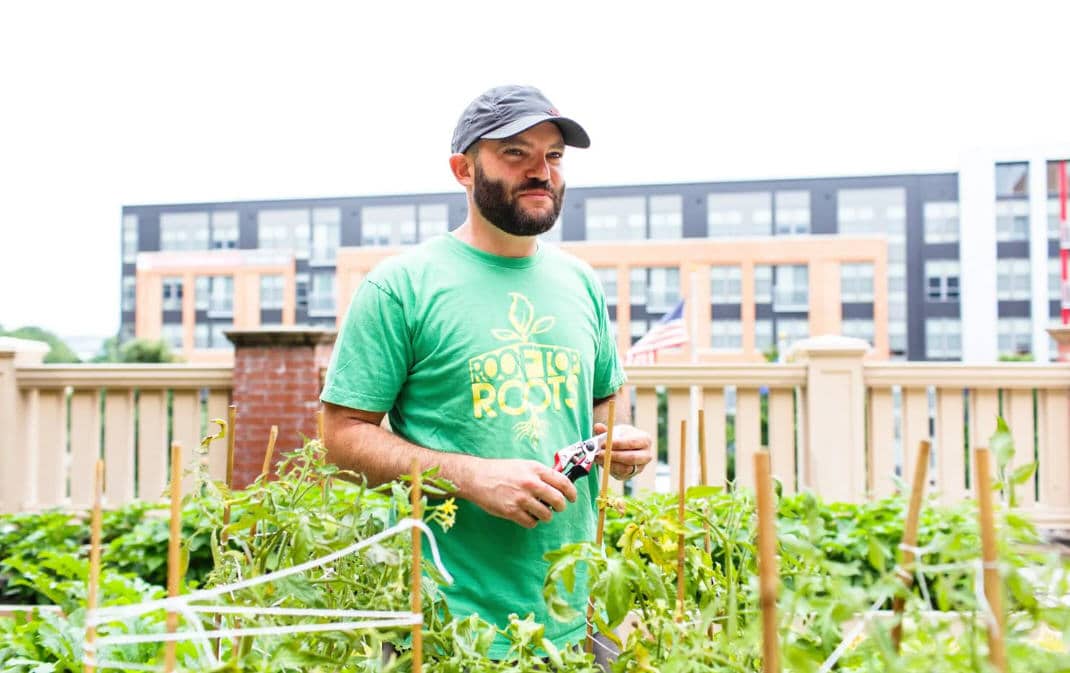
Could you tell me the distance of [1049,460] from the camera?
4223 millimetres

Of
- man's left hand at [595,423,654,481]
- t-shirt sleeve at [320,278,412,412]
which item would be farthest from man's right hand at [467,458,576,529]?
t-shirt sleeve at [320,278,412,412]

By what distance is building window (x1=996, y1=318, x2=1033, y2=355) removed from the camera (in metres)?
61.0

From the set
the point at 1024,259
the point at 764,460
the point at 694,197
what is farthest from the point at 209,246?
the point at 764,460

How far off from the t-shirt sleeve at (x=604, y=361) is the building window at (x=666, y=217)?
64.9 metres

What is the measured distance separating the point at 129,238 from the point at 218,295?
9807mm

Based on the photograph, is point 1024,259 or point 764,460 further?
point 1024,259

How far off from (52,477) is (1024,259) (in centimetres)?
6936

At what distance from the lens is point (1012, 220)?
62938mm

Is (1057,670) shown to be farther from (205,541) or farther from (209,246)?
(209,246)

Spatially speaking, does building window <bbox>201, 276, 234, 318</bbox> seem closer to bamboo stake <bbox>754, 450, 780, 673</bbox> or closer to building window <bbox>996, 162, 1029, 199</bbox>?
building window <bbox>996, 162, 1029, 199</bbox>

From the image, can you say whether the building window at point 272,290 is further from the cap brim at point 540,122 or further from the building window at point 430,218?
the cap brim at point 540,122

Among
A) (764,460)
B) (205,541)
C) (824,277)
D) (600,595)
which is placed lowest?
(205,541)

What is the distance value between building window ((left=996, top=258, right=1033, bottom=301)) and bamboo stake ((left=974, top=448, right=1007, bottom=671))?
230 ft

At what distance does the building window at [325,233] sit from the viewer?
2736 inches
